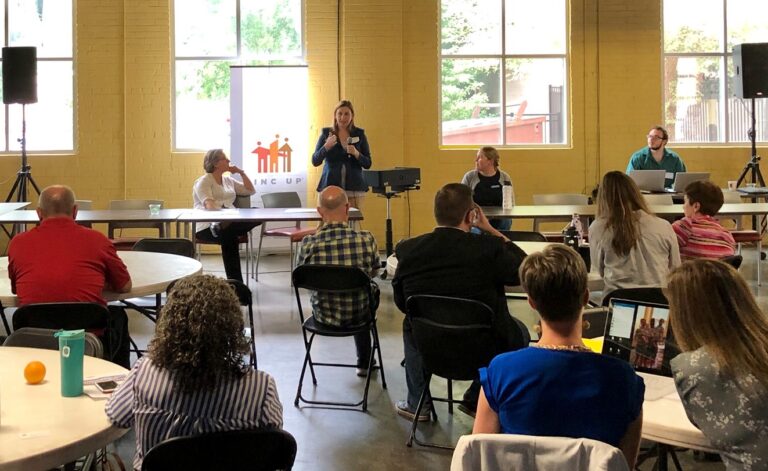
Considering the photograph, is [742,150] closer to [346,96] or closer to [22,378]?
[346,96]

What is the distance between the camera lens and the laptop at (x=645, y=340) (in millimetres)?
2305

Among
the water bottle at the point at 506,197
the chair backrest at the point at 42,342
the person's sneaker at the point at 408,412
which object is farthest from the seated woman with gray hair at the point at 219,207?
the chair backrest at the point at 42,342

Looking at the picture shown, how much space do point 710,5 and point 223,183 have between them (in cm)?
648

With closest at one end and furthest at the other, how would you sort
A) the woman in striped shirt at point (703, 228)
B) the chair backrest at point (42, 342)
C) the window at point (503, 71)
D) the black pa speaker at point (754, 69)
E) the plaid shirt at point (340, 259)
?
1. the chair backrest at point (42, 342)
2. the plaid shirt at point (340, 259)
3. the woman in striped shirt at point (703, 228)
4. the black pa speaker at point (754, 69)
5. the window at point (503, 71)

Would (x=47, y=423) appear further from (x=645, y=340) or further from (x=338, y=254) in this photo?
(x=338, y=254)

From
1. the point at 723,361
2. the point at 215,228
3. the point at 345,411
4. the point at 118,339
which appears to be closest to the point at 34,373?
the point at 118,339

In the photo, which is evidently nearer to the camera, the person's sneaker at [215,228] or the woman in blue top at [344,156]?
the person's sneaker at [215,228]

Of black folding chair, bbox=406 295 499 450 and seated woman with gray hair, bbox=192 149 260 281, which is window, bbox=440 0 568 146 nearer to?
seated woman with gray hair, bbox=192 149 260 281

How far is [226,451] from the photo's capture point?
1958mm

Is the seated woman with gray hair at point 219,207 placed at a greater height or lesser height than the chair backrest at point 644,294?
greater

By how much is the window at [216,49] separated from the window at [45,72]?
1297 millimetres

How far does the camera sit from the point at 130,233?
9898 mm

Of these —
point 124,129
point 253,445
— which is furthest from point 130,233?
point 253,445

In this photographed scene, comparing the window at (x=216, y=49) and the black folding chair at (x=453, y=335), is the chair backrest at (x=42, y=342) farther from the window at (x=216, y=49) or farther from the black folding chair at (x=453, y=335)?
the window at (x=216, y=49)
